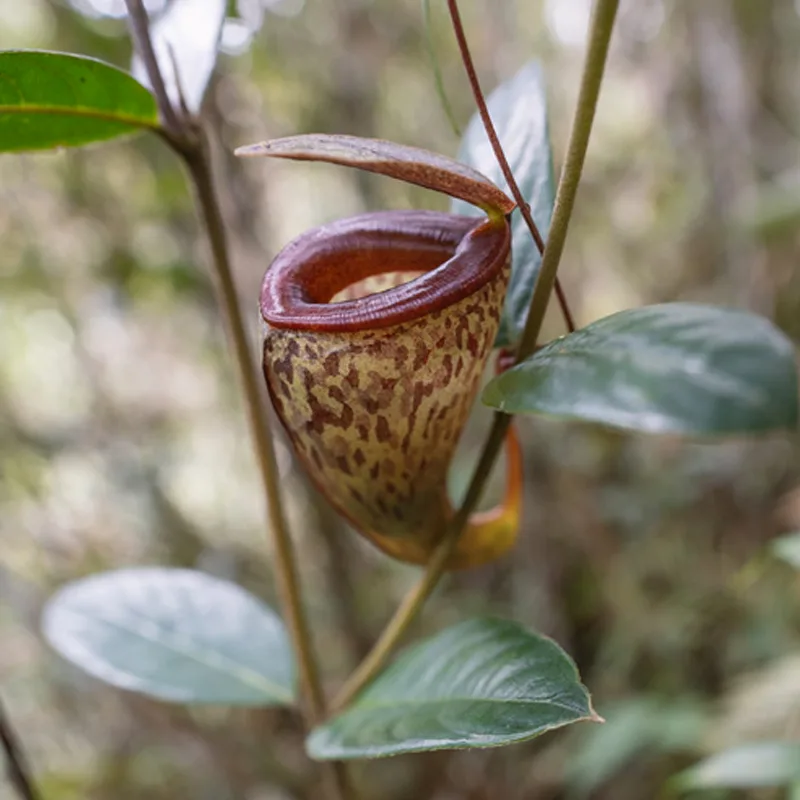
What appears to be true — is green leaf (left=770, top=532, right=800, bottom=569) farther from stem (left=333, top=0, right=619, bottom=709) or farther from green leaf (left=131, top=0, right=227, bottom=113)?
green leaf (left=131, top=0, right=227, bottom=113)

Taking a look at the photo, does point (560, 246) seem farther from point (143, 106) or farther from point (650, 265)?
point (650, 265)

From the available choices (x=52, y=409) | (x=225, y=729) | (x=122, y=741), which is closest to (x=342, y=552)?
(x=225, y=729)

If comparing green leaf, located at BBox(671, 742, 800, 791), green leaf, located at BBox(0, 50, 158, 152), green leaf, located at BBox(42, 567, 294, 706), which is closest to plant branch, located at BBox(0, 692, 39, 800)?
green leaf, located at BBox(42, 567, 294, 706)

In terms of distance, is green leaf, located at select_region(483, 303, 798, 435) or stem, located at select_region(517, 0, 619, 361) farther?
stem, located at select_region(517, 0, 619, 361)

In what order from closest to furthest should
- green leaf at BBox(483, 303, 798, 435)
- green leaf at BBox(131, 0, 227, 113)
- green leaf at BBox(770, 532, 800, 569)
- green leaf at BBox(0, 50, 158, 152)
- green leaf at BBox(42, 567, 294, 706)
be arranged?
green leaf at BBox(483, 303, 798, 435) → green leaf at BBox(0, 50, 158, 152) → green leaf at BBox(131, 0, 227, 113) → green leaf at BBox(42, 567, 294, 706) → green leaf at BBox(770, 532, 800, 569)

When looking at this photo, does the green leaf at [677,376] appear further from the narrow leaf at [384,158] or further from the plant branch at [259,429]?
the plant branch at [259,429]

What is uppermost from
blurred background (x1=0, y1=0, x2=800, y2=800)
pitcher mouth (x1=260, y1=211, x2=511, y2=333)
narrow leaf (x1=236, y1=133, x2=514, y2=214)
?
narrow leaf (x1=236, y1=133, x2=514, y2=214)

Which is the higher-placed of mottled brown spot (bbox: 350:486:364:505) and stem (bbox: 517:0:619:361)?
stem (bbox: 517:0:619:361)
